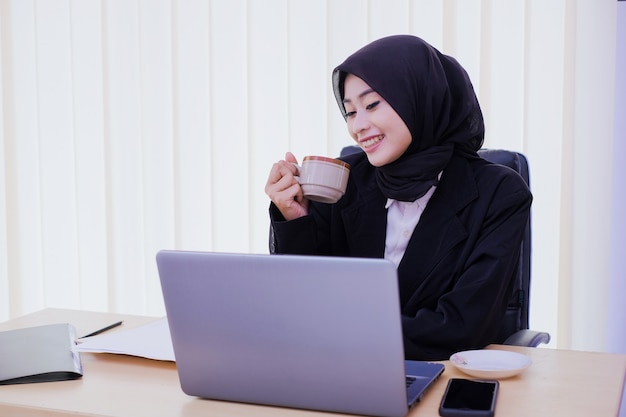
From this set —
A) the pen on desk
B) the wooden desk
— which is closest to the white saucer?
the wooden desk

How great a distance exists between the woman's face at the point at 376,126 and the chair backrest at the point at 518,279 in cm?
27

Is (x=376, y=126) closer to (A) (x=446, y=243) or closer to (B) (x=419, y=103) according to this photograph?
(B) (x=419, y=103)

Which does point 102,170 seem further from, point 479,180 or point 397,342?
point 397,342

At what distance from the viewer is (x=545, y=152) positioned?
2189mm

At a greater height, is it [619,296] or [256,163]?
[256,163]

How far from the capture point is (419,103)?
1411 millimetres

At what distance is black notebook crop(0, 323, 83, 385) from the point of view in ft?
3.32

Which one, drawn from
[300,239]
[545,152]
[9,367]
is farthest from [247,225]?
[9,367]

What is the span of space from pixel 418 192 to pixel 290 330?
637 millimetres

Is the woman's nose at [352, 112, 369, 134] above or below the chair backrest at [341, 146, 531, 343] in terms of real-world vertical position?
above

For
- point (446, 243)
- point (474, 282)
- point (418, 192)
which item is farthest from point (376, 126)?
point (474, 282)

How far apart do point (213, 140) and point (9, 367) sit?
1683 mm

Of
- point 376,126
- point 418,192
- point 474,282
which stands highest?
point 376,126

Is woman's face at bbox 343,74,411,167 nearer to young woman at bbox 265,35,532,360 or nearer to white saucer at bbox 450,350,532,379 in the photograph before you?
young woman at bbox 265,35,532,360
